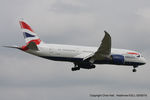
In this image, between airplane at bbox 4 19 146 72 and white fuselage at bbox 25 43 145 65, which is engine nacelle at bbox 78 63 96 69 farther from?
white fuselage at bbox 25 43 145 65

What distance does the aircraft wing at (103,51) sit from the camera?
54.0m

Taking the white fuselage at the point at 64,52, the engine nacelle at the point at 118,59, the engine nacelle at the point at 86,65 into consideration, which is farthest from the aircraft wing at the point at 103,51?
the engine nacelle at the point at 86,65

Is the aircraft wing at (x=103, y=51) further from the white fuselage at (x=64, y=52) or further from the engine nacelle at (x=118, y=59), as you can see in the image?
the engine nacelle at (x=118, y=59)

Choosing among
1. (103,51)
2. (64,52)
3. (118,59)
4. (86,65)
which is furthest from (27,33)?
(118,59)

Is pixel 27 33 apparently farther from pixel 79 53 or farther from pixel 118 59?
pixel 118 59

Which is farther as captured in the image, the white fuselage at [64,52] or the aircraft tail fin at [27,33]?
the aircraft tail fin at [27,33]

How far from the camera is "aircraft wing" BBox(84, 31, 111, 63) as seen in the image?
54025mm

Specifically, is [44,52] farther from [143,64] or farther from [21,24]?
[143,64]

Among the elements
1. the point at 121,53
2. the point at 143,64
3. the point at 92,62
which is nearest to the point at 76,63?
the point at 92,62

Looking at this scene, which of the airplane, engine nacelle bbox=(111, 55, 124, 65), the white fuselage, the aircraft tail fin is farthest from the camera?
engine nacelle bbox=(111, 55, 124, 65)

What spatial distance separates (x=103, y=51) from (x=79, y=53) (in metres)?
3.87

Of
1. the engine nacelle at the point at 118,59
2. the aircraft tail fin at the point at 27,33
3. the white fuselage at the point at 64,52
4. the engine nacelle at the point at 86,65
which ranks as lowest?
the engine nacelle at the point at 86,65

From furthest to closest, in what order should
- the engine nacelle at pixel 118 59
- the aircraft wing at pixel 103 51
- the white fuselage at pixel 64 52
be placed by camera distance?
the engine nacelle at pixel 118 59, the white fuselage at pixel 64 52, the aircraft wing at pixel 103 51

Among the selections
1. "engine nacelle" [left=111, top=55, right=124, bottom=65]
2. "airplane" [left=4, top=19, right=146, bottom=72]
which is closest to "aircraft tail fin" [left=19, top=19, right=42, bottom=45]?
"airplane" [left=4, top=19, right=146, bottom=72]
